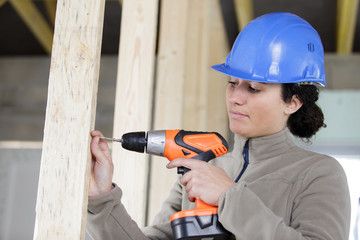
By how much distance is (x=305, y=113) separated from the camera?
1.64 meters

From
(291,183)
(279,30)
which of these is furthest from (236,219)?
(279,30)

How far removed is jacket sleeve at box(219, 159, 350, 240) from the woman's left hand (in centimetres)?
4

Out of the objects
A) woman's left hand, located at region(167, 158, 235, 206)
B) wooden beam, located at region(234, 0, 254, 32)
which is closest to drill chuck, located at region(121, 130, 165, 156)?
woman's left hand, located at region(167, 158, 235, 206)

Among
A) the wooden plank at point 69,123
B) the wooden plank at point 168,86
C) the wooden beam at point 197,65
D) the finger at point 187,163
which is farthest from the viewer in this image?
the wooden beam at point 197,65

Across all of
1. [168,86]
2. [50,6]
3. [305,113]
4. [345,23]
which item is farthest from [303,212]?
[50,6]

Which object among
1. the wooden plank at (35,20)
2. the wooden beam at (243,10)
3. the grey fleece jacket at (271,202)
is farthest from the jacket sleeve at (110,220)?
the wooden plank at (35,20)

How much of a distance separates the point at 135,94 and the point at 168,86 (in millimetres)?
785

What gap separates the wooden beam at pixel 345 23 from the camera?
4.80 meters

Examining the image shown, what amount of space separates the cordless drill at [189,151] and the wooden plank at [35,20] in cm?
437

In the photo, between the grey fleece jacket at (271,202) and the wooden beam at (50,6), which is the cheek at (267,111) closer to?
the grey fleece jacket at (271,202)

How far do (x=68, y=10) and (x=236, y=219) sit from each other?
66cm

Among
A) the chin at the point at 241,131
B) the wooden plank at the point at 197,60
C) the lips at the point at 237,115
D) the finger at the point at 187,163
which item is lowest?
the finger at the point at 187,163

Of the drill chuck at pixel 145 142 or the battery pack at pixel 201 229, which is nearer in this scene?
the battery pack at pixel 201 229

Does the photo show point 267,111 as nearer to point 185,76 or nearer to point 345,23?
point 185,76
